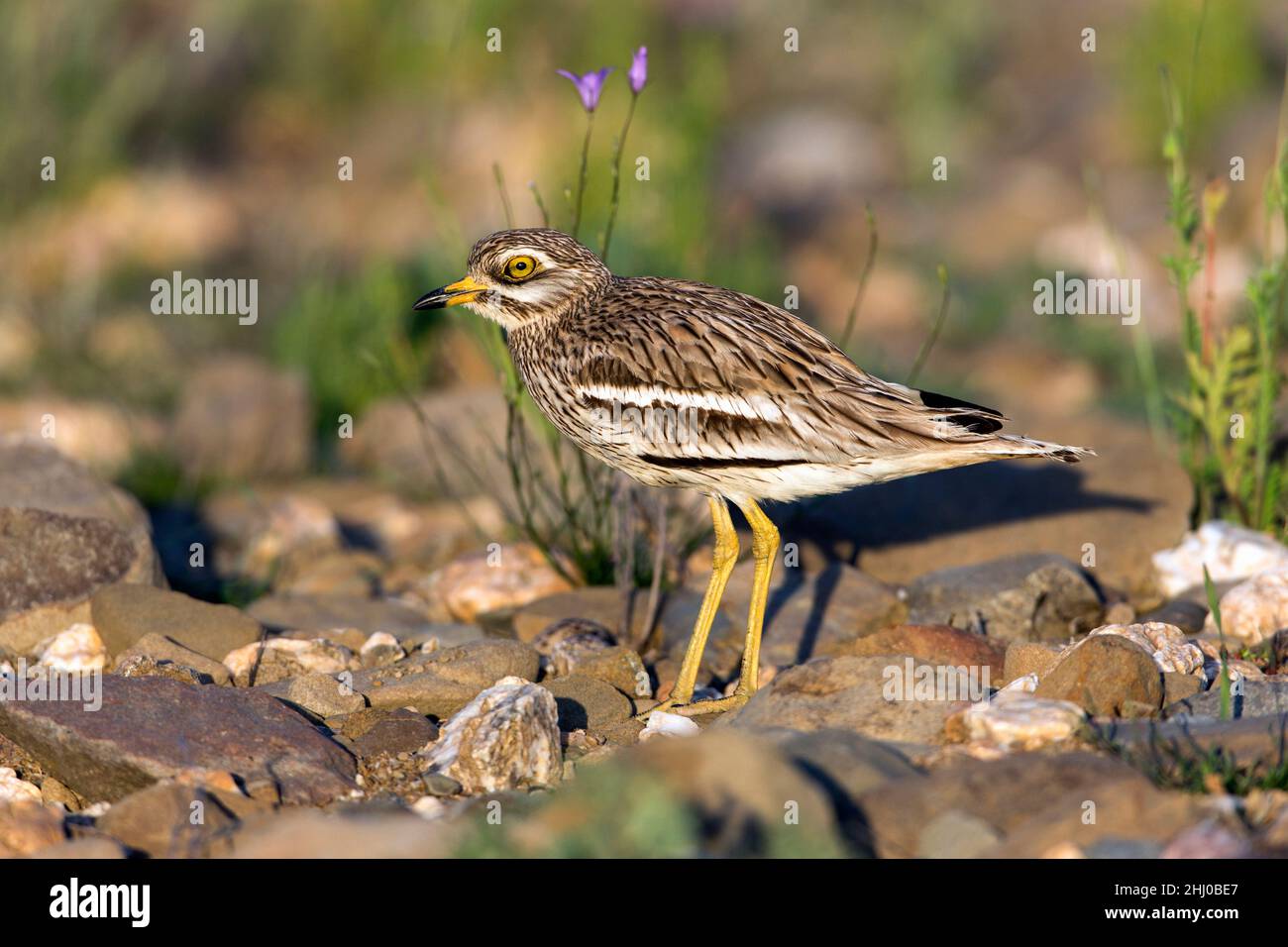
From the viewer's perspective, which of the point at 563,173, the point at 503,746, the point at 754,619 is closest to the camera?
the point at 503,746

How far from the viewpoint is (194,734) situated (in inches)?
169

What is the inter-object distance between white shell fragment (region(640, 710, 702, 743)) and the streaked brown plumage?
9.6 inches

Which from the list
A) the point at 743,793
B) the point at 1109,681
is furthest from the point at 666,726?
the point at 1109,681

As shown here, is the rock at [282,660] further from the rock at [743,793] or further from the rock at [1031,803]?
the rock at [1031,803]

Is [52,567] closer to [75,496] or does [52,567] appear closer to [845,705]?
[75,496]

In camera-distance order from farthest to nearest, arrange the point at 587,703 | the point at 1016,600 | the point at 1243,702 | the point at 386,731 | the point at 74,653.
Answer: the point at 1016,600
the point at 74,653
the point at 587,703
the point at 386,731
the point at 1243,702

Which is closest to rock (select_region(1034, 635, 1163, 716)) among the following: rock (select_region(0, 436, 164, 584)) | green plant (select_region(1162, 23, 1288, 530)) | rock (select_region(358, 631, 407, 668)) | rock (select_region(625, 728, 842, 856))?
rock (select_region(625, 728, 842, 856))

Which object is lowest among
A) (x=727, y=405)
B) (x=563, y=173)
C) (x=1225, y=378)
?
(x=727, y=405)

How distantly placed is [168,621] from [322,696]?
2.80 ft

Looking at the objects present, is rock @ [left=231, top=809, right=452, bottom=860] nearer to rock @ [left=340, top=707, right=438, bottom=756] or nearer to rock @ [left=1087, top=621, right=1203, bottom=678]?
rock @ [left=340, top=707, right=438, bottom=756]

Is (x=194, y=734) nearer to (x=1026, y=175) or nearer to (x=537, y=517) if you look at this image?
(x=537, y=517)

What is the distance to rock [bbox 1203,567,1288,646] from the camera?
5.18 metres

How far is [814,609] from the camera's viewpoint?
223 inches
